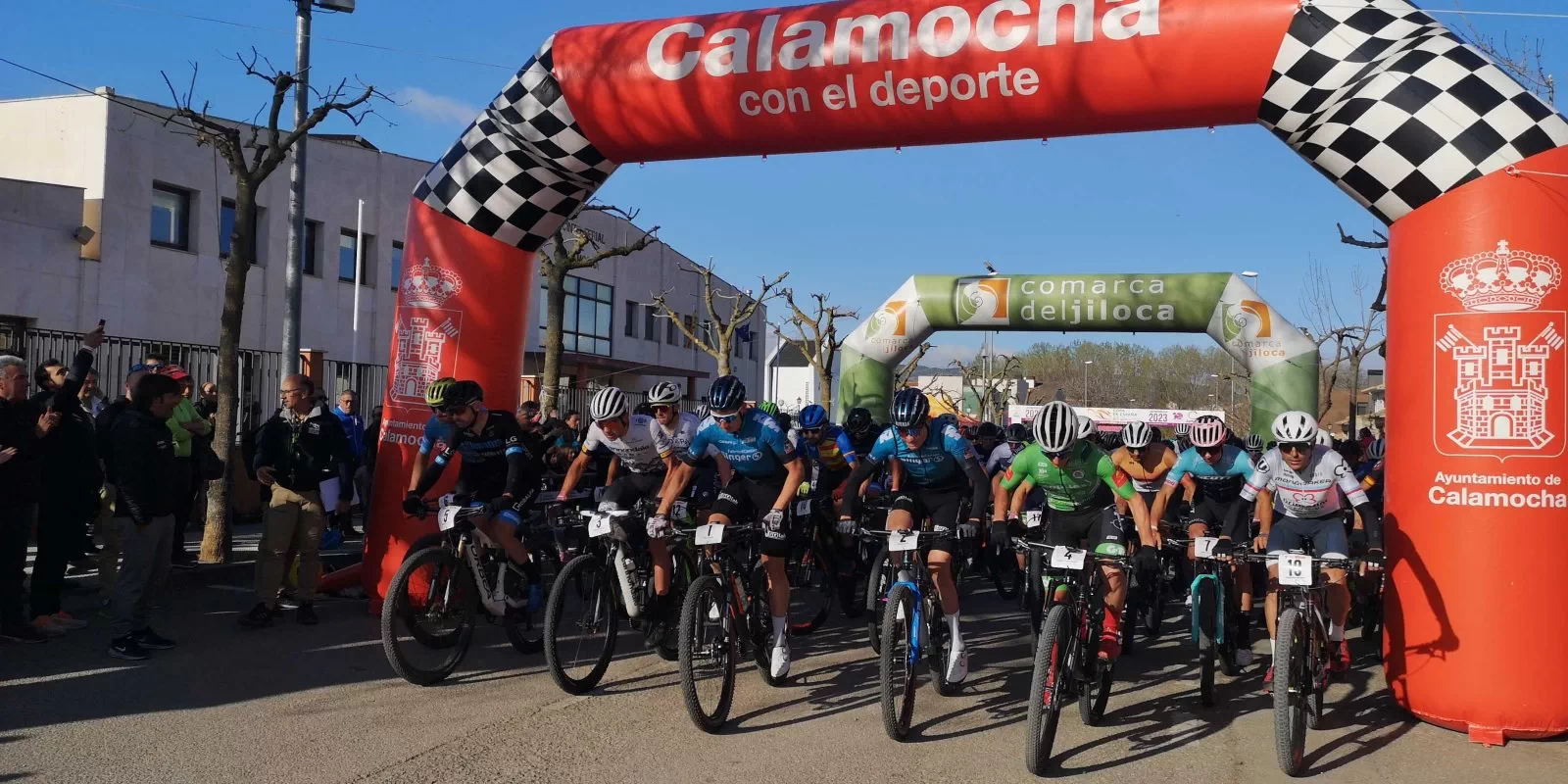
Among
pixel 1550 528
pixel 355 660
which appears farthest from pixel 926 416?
pixel 355 660

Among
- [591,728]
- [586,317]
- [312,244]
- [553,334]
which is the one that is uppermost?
[312,244]

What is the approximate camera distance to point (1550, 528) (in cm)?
617

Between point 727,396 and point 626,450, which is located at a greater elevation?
point 727,396

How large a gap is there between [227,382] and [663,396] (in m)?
5.17

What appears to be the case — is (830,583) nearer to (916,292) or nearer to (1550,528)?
(1550,528)

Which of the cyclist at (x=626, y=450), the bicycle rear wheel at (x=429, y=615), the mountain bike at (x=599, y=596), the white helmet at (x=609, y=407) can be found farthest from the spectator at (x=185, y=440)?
the mountain bike at (x=599, y=596)

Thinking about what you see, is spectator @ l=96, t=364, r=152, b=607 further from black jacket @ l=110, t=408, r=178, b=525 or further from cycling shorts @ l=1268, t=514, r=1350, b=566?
cycling shorts @ l=1268, t=514, r=1350, b=566

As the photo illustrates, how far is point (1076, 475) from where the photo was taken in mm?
6871

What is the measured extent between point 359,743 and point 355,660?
1894 mm

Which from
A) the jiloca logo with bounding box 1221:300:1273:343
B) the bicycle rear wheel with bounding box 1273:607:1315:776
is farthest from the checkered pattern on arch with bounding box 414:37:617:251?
the jiloca logo with bounding box 1221:300:1273:343

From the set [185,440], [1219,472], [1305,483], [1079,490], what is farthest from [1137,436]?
[185,440]

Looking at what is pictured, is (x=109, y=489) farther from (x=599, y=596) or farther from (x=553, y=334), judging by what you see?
(x=553, y=334)

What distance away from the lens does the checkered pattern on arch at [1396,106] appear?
20.6ft

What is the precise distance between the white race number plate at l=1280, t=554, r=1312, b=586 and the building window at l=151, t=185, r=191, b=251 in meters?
20.8
